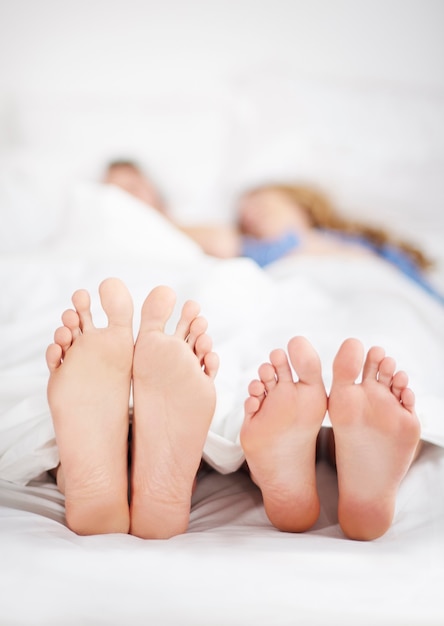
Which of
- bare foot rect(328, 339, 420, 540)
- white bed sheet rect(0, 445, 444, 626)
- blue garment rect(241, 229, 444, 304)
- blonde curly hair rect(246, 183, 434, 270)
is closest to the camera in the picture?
white bed sheet rect(0, 445, 444, 626)

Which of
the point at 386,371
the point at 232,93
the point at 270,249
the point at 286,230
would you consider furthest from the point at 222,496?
the point at 232,93

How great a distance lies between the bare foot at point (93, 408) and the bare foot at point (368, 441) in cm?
22

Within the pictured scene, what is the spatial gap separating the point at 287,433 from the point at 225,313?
290 mm

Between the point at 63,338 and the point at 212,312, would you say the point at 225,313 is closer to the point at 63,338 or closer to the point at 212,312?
the point at 212,312

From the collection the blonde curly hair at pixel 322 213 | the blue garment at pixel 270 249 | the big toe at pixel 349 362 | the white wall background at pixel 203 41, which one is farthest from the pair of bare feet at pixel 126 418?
the white wall background at pixel 203 41

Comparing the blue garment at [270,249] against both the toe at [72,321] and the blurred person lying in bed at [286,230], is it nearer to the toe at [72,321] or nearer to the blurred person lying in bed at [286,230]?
the blurred person lying in bed at [286,230]

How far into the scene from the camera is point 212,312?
0.84 metres

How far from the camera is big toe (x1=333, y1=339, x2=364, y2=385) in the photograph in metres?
0.60

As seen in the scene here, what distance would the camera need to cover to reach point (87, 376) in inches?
24.4

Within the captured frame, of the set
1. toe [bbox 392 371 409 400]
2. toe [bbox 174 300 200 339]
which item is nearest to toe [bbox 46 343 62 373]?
toe [bbox 174 300 200 339]

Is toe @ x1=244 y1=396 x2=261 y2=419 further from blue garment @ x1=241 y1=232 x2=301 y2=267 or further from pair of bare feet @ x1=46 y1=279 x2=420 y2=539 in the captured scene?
blue garment @ x1=241 y1=232 x2=301 y2=267

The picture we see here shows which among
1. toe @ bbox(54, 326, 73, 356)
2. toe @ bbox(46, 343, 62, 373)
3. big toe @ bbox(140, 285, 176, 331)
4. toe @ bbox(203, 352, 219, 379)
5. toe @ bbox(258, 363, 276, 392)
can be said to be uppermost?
big toe @ bbox(140, 285, 176, 331)

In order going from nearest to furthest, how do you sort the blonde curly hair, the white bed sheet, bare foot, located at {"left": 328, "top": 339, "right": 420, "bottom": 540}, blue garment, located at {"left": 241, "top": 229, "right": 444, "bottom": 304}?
the white bed sheet
bare foot, located at {"left": 328, "top": 339, "right": 420, "bottom": 540}
blue garment, located at {"left": 241, "top": 229, "right": 444, "bottom": 304}
the blonde curly hair

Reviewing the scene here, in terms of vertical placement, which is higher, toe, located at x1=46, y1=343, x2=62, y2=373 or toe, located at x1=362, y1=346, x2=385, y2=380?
toe, located at x1=362, y1=346, x2=385, y2=380
